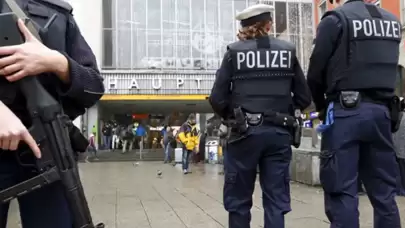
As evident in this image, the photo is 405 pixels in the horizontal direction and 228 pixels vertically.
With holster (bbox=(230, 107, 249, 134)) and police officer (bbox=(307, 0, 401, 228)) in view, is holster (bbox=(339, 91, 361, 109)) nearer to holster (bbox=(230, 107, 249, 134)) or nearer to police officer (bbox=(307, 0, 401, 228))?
police officer (bbox=(307, 0, 401, 228))

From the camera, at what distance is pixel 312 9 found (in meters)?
30.4

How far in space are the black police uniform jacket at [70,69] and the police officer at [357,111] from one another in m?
1.71

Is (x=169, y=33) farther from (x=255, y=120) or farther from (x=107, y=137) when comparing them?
(x=255, y=120)

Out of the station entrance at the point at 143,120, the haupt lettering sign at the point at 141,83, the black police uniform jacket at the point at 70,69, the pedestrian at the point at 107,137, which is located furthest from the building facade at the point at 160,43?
the black police uniform jacket at the point at 70,69

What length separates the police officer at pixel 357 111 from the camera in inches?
115

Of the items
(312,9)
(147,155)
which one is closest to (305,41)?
(312,9)

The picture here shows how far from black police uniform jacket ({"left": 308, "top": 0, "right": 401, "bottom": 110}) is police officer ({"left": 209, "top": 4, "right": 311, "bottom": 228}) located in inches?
15.3

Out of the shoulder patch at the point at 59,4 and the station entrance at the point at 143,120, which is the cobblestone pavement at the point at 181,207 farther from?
the station entrance at the point at 143,120

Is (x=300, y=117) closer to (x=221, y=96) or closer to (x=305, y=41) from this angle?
(x=221, y=96)

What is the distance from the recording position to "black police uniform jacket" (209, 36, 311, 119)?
11.2ft

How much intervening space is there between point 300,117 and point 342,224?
3.43 ft

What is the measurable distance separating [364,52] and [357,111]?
41cm

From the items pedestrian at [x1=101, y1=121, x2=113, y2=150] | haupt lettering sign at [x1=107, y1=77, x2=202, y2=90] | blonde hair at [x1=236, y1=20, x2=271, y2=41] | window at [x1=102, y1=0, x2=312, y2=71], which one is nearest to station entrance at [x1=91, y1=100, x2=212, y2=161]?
pedestrian at [x1=101, y1=121, x2=113, y2=150]

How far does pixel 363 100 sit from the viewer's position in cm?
298
